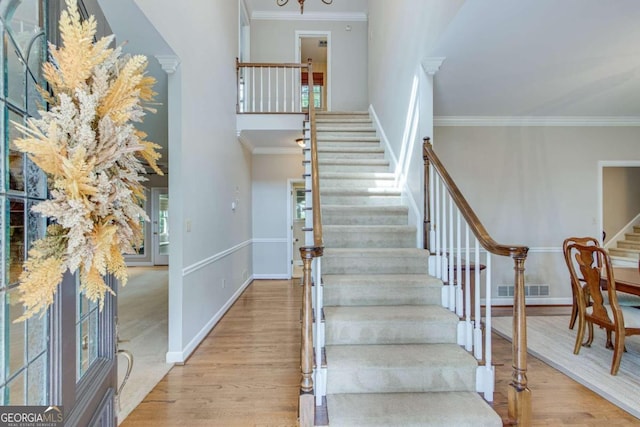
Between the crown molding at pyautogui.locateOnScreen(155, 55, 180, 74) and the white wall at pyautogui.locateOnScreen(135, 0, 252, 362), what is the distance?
5 cm

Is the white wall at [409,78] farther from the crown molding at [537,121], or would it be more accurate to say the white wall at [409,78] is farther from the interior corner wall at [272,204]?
the interior corner wall at [272,204]

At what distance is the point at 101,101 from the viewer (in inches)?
32.7

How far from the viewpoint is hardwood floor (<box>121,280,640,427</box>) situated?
197cm

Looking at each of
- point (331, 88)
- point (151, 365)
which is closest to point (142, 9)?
point (151, 365)

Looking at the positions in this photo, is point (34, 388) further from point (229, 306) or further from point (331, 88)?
point (331, 88)

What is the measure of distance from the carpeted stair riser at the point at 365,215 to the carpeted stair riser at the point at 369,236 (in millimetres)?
254

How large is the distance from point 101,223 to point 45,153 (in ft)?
0.66

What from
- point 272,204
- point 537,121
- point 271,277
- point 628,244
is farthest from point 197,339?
point 628,244

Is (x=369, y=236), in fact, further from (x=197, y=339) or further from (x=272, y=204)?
(x=272, y=204)

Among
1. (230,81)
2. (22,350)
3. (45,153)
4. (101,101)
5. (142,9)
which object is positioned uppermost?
(230,81)

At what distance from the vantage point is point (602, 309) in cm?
267

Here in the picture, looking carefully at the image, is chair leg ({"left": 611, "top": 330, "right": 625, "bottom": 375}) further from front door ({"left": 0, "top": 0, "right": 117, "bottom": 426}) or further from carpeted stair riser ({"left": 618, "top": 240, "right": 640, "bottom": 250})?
carpeted stair riser ({"left": 618, "top": 240, "right": 640, "bottom": 250})

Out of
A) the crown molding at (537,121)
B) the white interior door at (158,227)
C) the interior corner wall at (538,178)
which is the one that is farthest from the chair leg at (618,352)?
the white interior door at (158,227)

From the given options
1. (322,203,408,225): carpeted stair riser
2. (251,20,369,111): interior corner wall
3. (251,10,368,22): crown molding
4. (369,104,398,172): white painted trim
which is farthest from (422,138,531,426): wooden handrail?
(251,10,368,22): crown molding
